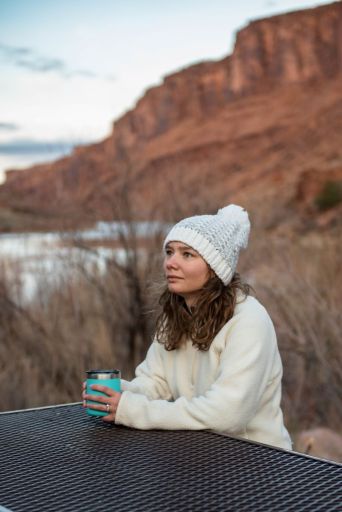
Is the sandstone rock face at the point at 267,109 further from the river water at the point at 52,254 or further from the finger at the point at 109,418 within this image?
the finger at the point at 109,418

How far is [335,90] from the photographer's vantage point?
71188 millimetres

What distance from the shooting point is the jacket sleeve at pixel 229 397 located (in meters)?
2.42

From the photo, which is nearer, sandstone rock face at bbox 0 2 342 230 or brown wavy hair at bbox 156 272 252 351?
brown wavy hair at bbox 156 272 252 351

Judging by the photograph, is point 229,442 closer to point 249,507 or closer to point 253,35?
point 249,507

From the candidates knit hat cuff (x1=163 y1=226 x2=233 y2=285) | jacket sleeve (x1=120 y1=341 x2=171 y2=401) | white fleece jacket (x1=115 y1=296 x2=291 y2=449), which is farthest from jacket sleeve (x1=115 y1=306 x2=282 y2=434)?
jacket sleeve (x1=120 y1=341 x2=171 y2=401)

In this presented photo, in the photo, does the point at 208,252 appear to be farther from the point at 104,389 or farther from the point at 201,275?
the point at 104,389

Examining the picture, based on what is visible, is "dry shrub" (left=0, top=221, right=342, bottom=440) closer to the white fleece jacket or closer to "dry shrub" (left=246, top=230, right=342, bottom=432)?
"dry shrub" (left=246, top=230, right=342, bottom=432)

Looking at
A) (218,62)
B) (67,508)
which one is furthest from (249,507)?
(218,62)

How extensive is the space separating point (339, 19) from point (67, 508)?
84434mm

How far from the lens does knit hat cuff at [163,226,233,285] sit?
8.97 feet

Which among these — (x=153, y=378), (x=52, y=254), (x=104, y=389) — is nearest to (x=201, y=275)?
(x=153, y=378)

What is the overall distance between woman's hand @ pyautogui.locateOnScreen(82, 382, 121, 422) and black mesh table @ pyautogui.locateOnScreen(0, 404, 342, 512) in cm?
5

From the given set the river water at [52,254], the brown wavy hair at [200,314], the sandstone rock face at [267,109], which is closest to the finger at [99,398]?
the brown wavy hair at [200,314]

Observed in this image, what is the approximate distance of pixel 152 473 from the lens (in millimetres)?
1927
